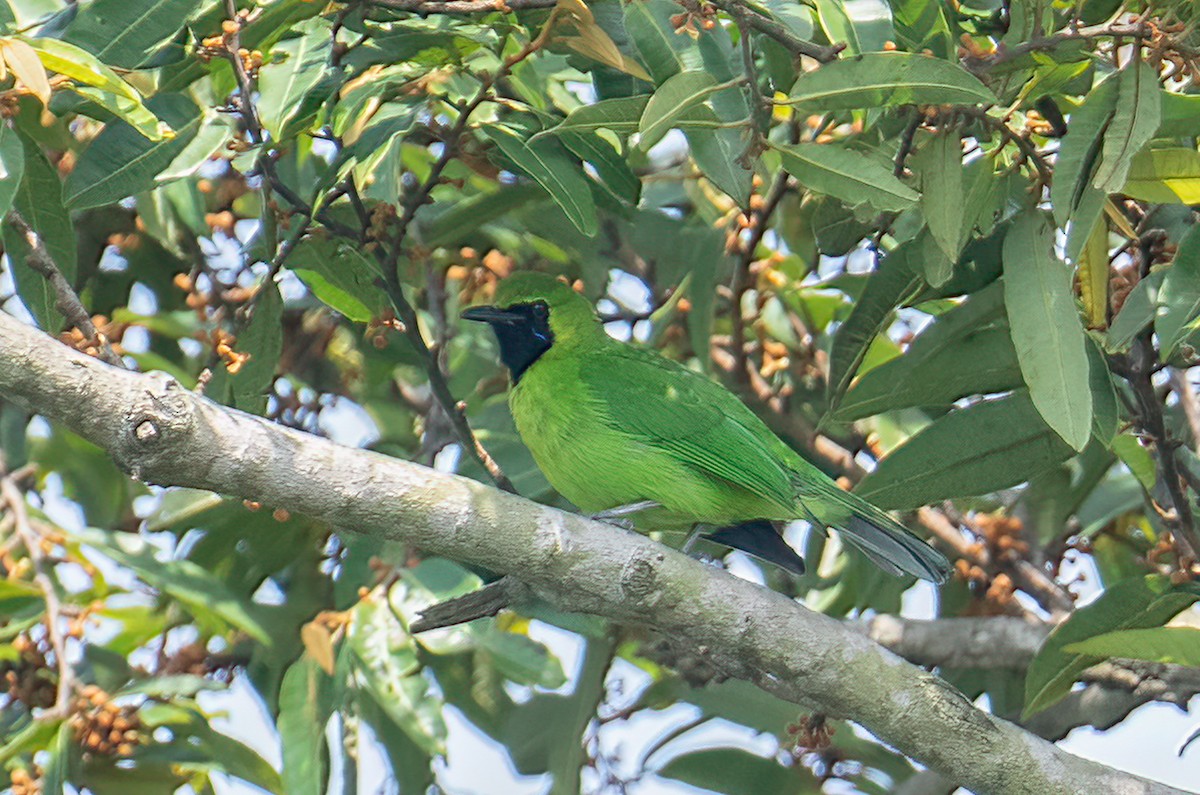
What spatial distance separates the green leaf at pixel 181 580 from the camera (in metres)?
4.31

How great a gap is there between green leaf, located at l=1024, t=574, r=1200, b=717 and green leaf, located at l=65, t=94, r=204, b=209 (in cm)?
235

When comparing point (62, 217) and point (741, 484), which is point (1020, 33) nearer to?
point (741, 484)

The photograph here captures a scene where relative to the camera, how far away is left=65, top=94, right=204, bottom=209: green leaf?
11.3ft

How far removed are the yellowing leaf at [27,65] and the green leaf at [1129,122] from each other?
198 cm

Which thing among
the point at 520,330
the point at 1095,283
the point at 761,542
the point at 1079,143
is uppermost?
the point at 1079,143

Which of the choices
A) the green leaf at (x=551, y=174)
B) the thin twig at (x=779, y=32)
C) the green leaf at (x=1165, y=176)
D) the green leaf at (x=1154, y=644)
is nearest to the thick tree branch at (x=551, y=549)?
the green leaf at (x=1154, y=644)

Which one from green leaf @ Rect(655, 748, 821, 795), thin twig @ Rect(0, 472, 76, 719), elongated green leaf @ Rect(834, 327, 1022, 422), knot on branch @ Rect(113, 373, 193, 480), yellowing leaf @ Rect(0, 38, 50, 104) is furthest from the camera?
green leaf @ Rect(655, 748, 821, 795)

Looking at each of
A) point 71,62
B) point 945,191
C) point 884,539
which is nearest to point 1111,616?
point 884,539

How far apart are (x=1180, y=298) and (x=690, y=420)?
1.44 meters

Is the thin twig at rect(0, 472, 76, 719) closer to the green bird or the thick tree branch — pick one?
the green bird

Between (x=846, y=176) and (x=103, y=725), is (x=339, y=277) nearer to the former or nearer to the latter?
(x=103, y=725)

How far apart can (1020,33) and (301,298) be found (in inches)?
112

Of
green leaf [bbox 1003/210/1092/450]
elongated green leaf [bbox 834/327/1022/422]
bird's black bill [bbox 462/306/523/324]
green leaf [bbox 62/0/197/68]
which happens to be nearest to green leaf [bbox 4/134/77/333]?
green leaf [bbox 62/0/197/68]

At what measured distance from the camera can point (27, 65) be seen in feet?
9.34
